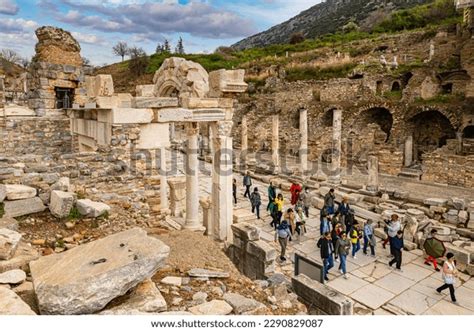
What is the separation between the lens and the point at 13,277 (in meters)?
3.43

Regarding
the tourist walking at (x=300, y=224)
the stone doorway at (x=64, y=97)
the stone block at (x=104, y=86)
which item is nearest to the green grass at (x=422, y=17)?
the tourist walking at (x=300, y=224)

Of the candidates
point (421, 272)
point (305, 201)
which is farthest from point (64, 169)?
point (421, 272)

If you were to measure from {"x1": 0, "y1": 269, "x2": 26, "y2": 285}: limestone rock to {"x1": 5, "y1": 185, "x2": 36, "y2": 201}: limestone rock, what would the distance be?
6.87 feet

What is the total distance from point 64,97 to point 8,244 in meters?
10.7

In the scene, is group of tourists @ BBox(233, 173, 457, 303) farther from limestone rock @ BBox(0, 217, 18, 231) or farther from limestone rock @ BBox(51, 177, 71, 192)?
limestone rock @ BBox(0, 217, 18, 231)

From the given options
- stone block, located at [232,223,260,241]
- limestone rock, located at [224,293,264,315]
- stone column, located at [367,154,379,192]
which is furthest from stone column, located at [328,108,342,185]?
limestone rock, located at [224,293,264,315]

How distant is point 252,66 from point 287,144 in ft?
43.8

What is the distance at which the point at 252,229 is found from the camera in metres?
7.64

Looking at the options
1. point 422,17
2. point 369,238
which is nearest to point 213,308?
point 369,238

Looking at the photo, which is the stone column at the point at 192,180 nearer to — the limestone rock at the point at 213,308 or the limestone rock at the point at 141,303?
the limestone rock at the point at 213,308

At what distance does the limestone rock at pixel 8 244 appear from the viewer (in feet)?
12.2

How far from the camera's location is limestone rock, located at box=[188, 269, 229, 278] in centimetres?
432

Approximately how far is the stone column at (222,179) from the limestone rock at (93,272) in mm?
5116

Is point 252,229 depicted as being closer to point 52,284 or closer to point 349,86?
point 52,284
